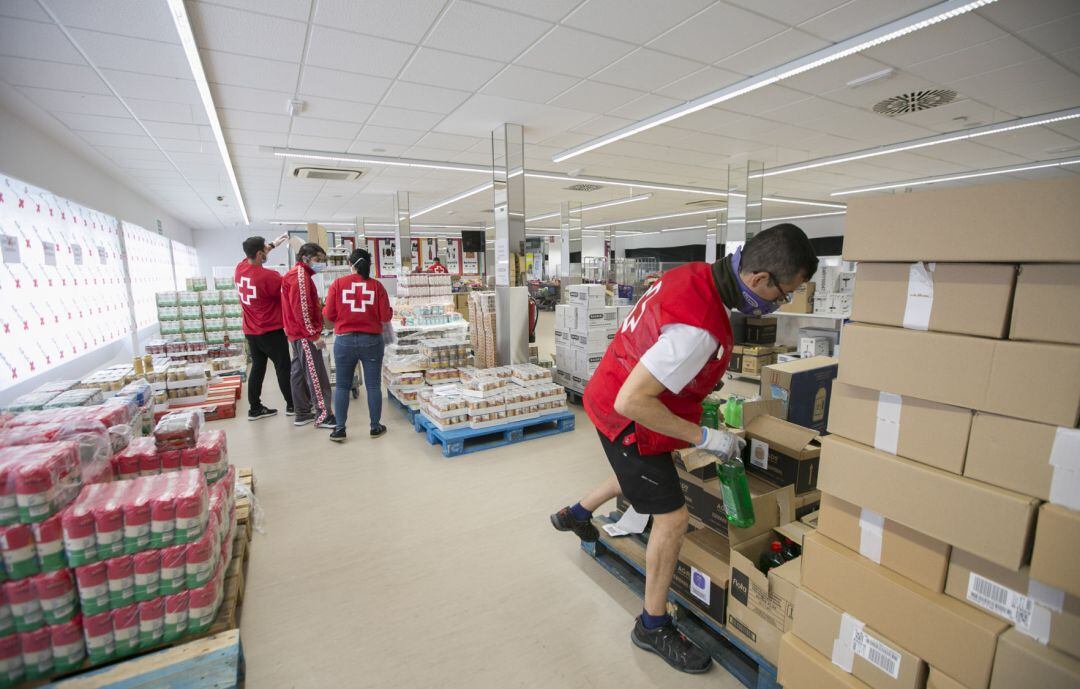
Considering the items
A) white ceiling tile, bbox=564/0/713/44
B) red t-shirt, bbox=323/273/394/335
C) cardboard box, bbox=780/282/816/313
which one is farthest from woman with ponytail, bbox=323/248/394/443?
cardboard box, bbox=780/282/816/313

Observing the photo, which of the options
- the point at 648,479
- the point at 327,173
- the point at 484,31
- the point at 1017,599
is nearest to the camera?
the point at 1017,599

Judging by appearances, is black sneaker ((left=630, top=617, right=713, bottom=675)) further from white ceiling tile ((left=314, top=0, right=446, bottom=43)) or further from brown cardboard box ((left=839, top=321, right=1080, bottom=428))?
white ceiling tile ((left=314, top=0, right=446, bottom=43))

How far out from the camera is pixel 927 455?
1.27m

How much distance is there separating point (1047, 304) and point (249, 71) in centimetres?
507

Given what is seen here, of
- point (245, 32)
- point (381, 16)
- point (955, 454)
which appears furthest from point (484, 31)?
point (955, 454)

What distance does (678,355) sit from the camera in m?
1.63

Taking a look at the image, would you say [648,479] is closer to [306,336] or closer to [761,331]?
[306,336]

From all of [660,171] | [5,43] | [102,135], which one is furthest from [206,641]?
[660,171]

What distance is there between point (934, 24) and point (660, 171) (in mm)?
5286

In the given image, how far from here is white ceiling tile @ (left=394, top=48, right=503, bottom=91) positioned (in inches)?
149

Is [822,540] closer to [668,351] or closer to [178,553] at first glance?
[668,351]

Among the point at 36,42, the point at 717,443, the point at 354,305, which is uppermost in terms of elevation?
the point at 36,42

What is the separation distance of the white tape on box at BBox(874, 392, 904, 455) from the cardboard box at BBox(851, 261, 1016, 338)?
0.70 ft

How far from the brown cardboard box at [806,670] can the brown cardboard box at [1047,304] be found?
1.13 meters
